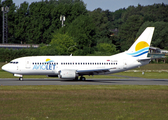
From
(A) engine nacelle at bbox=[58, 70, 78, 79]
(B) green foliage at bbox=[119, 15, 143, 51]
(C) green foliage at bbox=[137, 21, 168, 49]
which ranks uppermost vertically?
(B) green foliage at bbox=[119, 15, 143, 51]

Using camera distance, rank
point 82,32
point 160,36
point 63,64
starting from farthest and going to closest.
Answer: point 160,36 → point 82,32 → point 63,64

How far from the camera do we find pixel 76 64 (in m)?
41.3

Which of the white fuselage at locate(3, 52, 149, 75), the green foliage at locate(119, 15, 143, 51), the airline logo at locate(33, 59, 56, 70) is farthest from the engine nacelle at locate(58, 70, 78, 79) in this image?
the green foliage at locate(119, 15, 143, 51)

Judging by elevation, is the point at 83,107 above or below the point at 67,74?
below

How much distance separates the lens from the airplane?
40.2 meters

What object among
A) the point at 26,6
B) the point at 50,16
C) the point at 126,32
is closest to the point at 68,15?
the point at 50,16

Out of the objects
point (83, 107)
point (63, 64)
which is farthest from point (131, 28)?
point (83, 107)

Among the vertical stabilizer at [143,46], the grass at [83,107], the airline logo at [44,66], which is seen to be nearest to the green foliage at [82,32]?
the vertical stabilizer at [143,46]

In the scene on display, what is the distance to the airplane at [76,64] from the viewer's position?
40.2m

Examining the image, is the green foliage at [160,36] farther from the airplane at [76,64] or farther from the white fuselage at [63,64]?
the white fuselage at [63,64]

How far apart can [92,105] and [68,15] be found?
441 feet

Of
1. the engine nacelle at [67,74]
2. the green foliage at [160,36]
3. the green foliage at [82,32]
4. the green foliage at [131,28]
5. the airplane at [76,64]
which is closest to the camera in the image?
the engine nacelle at [67,74]

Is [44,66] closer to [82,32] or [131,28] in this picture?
[82,32]

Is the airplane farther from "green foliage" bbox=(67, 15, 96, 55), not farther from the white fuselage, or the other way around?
"green foliage" bbox=(67, 15, 96, 55)
